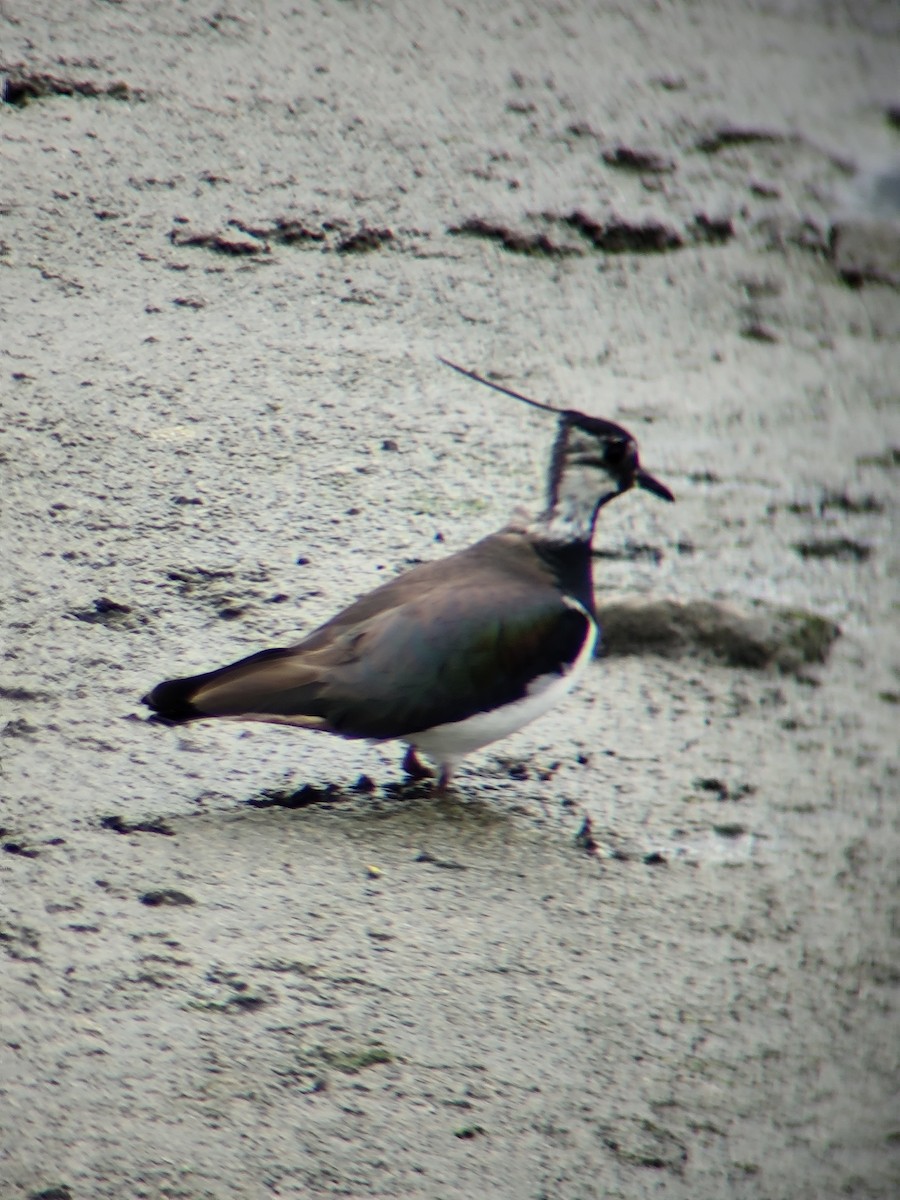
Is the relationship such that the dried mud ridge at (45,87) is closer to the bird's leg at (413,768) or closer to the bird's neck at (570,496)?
the bird's neck at (570,496)

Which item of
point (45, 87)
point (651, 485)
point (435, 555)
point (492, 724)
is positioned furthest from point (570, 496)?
point (45, 87)

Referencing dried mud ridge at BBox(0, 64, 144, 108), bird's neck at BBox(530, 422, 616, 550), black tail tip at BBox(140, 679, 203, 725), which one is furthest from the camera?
dried mud ridge at BBox(0, 64, 144, 108)

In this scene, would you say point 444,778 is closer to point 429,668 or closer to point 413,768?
point 413,768

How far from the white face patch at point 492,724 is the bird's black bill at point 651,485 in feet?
2.43

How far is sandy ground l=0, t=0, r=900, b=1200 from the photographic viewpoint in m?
2.28

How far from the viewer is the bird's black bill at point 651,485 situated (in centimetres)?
361

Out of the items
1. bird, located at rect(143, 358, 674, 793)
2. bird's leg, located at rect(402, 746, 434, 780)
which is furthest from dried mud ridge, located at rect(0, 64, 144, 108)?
bird's leg, located at rect(402, 746, 434, 780)

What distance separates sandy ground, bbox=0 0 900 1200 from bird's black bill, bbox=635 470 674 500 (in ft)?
0.74

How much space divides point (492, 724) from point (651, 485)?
0.98 metres

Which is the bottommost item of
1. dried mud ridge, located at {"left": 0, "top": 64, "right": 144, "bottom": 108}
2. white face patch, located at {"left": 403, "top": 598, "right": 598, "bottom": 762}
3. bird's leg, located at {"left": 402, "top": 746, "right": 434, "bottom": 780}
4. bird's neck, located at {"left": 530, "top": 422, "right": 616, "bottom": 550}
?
bird's leg, located at {"left": 402, "top": 746, "right": 434, "bottom": 780}

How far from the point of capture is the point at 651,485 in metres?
3.63

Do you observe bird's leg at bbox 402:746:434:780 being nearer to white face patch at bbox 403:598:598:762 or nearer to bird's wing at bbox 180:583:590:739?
white face patch at bbox 403:598:598:762

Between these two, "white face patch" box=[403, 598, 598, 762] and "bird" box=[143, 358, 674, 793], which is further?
"white face patch" box=[403, 598, 598, 762]

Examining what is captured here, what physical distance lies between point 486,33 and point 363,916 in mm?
4058
